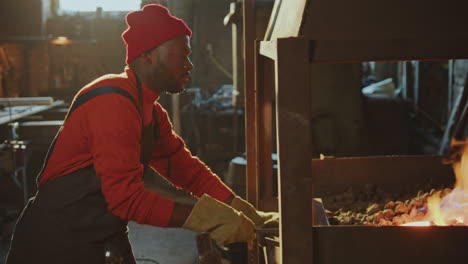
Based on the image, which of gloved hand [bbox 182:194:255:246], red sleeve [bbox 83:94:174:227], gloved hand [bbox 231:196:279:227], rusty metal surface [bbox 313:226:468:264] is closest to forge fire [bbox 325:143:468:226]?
gloved hand [bbox 231:196:279:227]

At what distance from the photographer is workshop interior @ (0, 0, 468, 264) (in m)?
1.88

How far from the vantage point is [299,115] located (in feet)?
Result: 6.12

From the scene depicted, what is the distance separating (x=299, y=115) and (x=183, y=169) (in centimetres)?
120

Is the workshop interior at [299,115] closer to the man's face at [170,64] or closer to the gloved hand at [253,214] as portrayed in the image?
the gloved hand at [253,214]

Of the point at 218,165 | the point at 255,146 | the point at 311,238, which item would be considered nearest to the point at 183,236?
the point at 255,146

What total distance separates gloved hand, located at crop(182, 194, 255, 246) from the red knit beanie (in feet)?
2.47

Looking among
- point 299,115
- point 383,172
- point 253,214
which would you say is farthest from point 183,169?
point 383,172

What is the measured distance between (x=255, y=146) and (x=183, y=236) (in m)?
2.88

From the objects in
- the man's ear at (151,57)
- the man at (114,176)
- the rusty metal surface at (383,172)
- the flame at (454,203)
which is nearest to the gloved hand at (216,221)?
the man at (114,176)

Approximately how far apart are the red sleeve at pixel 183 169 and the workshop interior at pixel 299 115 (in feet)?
1.22

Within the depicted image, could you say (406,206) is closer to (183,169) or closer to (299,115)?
(183,169)

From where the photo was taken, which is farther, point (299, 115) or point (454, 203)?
point (454, 203)

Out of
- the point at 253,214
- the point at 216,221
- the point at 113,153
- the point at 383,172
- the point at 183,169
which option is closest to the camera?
the point at 113,153

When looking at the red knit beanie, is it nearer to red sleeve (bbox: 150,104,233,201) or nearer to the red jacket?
the red jacket
